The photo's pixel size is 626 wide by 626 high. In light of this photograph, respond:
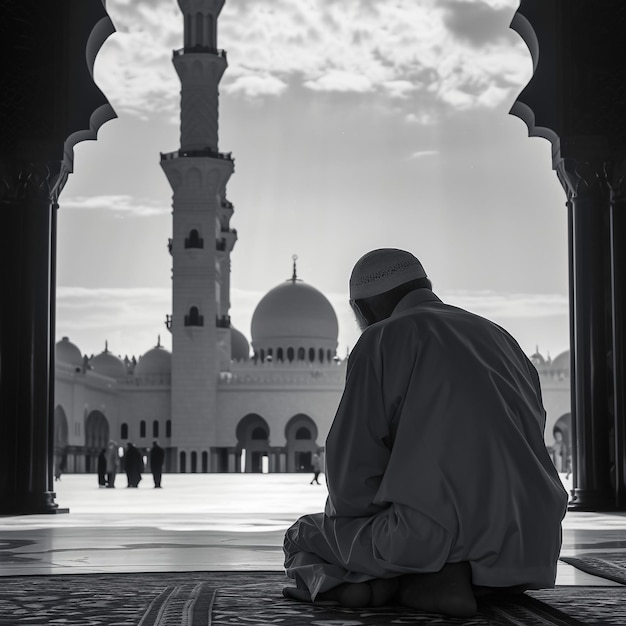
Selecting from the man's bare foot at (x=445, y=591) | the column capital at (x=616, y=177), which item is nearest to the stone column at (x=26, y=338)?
the column capital at (x=616, y=177)

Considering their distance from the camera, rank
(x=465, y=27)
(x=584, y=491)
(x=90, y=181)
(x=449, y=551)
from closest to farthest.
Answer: (x=449, y=551)
(x=584, y=491)
(x=465, y=27)
(x=90, y=181)

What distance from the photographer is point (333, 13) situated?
22188 millimetres

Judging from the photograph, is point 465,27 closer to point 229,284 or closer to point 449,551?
point 449,551

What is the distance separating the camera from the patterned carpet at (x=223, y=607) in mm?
2234

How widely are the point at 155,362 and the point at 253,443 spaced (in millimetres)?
4392

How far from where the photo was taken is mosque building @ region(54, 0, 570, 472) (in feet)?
102

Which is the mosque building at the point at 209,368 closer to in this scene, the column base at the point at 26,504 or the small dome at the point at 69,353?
the small dome at the point at 69,353

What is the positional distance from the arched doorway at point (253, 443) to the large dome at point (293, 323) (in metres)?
2.29

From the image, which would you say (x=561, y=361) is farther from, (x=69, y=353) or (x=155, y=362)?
(x=69, y=353)

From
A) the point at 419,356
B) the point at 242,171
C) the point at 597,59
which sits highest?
the point at 242,171

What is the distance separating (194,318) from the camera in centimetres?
3203

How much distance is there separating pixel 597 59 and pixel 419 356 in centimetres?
500

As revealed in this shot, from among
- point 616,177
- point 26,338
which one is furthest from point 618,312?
point 26,338

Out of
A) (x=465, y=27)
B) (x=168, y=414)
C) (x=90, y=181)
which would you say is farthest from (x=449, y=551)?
(x=168, y=414)
